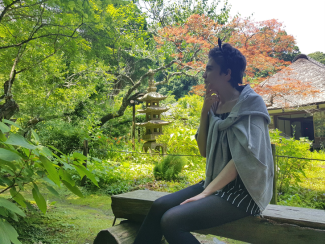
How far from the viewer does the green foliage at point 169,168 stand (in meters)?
5.15

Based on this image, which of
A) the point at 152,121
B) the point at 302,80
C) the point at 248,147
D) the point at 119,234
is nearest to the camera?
the point at 248,147

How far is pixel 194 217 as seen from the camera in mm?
1260

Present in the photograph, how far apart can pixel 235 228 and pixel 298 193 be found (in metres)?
3.37

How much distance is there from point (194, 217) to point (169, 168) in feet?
13.0

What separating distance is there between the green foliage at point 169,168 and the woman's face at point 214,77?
377cm

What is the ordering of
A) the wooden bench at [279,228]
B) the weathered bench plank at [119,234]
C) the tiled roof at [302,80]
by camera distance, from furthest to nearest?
the tiled roof at [302,80]
the weathered bench plank at [119,234]
the wooden bench at [279,228]

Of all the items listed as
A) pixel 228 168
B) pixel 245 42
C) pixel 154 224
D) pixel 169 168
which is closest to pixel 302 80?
pixel 245 42

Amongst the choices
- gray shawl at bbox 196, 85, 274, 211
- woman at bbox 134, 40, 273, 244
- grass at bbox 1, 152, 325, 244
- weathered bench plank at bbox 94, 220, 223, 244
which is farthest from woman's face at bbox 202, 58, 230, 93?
grass at bbox 1, 152, 325, 244

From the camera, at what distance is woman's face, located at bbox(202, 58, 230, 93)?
1486 millimetres

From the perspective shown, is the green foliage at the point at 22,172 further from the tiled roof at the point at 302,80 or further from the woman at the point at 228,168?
the tiled roof at the point at 302,80

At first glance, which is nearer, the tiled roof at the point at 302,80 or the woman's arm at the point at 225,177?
the woman's arm at the point at 225,177

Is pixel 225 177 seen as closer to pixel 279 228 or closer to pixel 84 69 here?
pixel 279 228

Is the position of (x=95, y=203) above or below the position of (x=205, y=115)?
below

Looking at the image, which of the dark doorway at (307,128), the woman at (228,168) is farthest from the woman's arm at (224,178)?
the dark doorway at (307,128)
